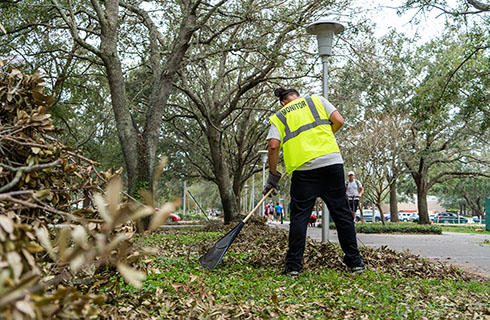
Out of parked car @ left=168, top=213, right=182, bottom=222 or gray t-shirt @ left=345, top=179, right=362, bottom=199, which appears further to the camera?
gray t-shirt @ left=345, top=179, right=362, bottom=199

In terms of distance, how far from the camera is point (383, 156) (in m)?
24.2

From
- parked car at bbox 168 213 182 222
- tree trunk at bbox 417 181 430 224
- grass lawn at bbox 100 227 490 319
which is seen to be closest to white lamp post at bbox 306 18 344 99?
grass lawn at bbox 100 227 490 319

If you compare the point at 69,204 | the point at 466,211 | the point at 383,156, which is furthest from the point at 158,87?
the point at 466,211

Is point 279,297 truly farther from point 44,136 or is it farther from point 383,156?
point 383,156

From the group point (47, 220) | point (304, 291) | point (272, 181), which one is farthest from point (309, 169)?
point (47, 220)

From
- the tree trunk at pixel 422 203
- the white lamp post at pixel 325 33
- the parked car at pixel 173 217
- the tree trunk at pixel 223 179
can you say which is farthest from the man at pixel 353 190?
the tree trunk at pixel 422 203

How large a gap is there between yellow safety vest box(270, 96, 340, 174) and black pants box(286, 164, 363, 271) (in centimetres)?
18

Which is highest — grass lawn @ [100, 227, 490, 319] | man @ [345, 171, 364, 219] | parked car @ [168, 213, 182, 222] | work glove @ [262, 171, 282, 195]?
man @ [345, 171, 364, 219]

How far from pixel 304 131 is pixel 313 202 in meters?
0.79

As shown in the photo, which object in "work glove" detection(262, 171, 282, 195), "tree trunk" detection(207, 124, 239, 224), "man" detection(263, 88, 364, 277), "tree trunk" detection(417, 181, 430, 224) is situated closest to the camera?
"man" detection(263, 88, 364, 277)

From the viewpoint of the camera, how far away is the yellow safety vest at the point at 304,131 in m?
4.87

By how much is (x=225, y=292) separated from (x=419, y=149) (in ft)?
82.4

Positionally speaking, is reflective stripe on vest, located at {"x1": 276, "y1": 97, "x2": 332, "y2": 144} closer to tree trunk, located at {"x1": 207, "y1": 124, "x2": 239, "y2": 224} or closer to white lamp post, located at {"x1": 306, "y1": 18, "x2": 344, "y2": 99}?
white lamp post, located at {"x1": 306, "y1": 18, "x2": 344, "y2": 99}

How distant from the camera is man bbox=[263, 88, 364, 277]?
4848 millimetres
